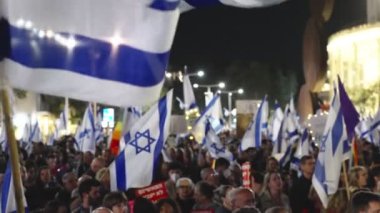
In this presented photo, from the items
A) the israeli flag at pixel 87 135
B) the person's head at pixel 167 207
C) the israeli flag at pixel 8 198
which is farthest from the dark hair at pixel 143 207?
the israeli flag at pixel 87 135

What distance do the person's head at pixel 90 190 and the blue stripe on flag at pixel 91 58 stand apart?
402 centimetres

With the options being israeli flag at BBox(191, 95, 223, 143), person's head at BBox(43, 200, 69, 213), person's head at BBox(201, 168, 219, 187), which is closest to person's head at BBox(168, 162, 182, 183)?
person's head at BBox(201, 168, 219, 187)

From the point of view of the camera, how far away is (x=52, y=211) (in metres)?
7.92

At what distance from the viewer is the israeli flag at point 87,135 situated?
16266mm

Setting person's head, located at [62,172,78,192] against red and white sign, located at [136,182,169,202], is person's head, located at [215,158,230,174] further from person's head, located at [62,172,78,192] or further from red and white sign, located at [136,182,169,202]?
red and white sign, located at [136,182,169,202]

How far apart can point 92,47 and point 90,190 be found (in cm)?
419

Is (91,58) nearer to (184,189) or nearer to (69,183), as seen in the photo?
(184,189)

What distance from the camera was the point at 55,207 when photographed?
8016 millimetres

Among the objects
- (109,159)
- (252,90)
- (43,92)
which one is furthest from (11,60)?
(252,90)

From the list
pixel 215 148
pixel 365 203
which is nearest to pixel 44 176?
pixel 215 148

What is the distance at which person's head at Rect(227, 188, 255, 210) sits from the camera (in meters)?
7.13

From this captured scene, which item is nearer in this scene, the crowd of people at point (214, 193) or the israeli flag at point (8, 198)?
the israeli flag at point (8, 198)

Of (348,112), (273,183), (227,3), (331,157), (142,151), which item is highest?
(227,3)

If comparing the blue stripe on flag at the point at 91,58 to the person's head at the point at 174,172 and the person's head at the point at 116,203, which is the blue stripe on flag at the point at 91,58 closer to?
the person's head at the point at 116,203
